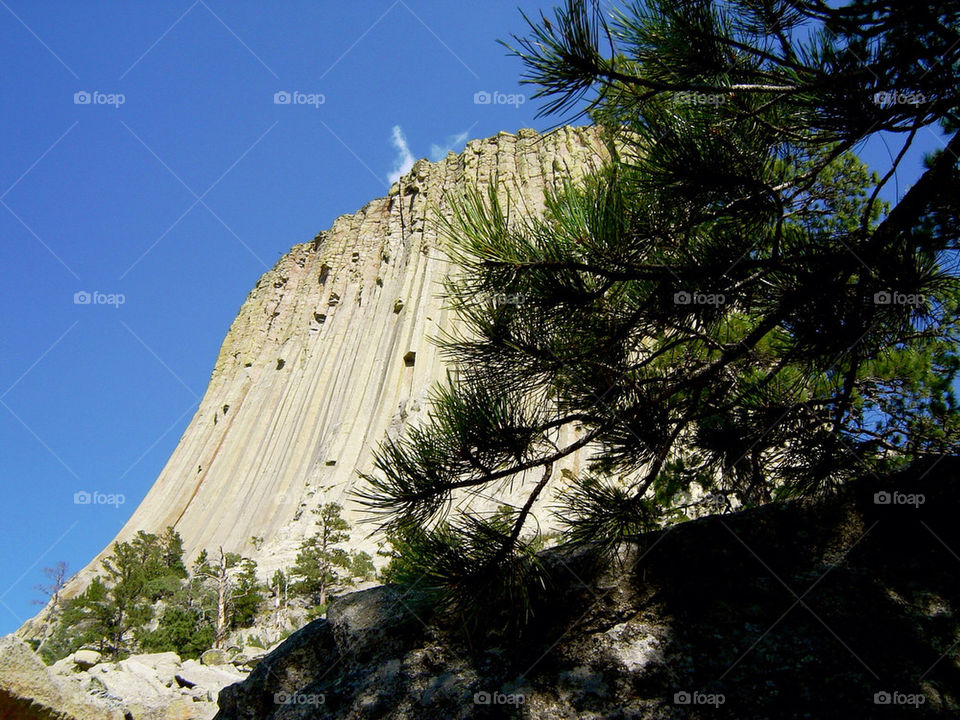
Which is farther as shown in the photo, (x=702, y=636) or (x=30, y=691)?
(x=30, y=691)

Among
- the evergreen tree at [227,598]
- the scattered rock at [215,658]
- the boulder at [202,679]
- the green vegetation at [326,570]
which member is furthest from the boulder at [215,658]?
the green vegetation at [326,570]

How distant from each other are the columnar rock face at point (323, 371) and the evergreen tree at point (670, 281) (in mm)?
22096

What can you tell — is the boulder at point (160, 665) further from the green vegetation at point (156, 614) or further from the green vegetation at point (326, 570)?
the green vegetation at point (326, 570)

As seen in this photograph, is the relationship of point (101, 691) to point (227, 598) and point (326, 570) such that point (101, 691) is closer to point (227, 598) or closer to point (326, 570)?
point (326, 570)

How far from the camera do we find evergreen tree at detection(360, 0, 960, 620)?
278cm

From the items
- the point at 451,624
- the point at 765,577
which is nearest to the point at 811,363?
the point at 765,577

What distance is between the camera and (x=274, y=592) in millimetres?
20422

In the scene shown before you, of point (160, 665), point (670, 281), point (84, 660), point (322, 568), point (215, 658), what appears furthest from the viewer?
point (322, 568)

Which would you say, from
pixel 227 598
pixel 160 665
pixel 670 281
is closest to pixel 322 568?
pixel 227 598

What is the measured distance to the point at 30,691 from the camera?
4344 millimetres

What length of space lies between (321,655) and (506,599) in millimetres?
852

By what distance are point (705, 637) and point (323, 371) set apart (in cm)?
3586

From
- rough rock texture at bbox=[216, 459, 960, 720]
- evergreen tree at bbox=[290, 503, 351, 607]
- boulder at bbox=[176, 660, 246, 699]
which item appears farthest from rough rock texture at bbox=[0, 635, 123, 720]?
evergreen tree at bbox=[290, 503, 351, 607]

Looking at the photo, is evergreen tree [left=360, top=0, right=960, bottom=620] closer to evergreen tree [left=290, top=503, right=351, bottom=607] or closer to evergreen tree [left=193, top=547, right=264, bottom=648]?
evergreen tree [left=193, top=547, right=264, bottom=648]
